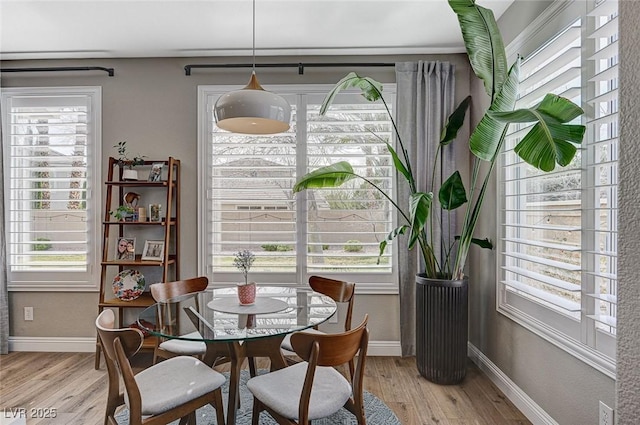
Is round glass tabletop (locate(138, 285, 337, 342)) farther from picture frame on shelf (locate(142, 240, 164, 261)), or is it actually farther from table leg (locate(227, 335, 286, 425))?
picture frame on shelf (locate(142, 240, 164, 261))

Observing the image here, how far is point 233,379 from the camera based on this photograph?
6.30ft

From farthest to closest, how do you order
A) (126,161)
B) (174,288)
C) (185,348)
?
1. (126,161)
2. (174,288)
3. (185,348)

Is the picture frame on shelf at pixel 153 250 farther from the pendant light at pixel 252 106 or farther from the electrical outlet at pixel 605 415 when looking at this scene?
the electrical outlet at pixel 605 415

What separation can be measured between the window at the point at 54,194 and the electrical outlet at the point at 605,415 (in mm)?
3895

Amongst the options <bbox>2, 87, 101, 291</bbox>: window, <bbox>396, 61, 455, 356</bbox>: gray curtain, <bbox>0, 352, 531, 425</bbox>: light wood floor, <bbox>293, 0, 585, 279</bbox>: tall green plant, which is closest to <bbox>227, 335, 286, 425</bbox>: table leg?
<bbox>0, 352, 531, 425</bbox>: light wood floor

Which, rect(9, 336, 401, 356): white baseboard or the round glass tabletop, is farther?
rect(9, 336, 401, 356): white baseboard

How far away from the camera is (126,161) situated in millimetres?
3195

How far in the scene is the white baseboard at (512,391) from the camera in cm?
219

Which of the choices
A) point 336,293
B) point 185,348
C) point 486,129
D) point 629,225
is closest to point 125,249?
point 185,348

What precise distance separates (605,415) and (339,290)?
156 centimetres

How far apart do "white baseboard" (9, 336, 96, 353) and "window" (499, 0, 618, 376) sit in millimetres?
3742

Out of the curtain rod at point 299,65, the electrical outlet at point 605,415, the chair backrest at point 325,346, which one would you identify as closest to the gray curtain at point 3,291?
the curtain rod at point 299,65

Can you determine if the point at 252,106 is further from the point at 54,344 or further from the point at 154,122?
the point at 54,344

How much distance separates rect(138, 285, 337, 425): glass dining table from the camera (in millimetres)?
1753
